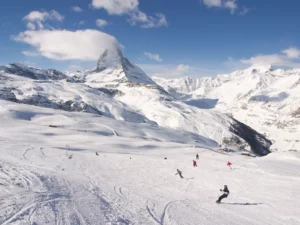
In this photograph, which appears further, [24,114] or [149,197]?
[24,114]

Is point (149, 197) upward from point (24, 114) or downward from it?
upward

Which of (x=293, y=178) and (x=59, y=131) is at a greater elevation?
(x=293, y=178)

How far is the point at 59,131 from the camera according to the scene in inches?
3273

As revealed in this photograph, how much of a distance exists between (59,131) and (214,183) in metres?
61.6

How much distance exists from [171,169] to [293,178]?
555 inches

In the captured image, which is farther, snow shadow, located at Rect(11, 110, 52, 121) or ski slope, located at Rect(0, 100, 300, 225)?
snow shadow, located at Rect(11, 110, 52, 121)

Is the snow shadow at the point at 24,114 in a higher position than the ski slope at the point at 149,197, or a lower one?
lower

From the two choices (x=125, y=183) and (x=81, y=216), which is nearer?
(x=81, y=216)

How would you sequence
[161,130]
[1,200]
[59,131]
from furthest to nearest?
[161,130] → [59,131] → [1,200]

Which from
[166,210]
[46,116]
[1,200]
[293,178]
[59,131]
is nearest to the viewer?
[1,200]

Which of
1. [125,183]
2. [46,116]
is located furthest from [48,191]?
[46,116]

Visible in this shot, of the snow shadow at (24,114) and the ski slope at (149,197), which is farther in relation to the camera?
the snow shadow at (24,114)

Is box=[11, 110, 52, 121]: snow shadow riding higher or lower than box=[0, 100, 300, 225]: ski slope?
lower

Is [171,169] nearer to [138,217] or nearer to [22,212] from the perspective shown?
[138,217]
